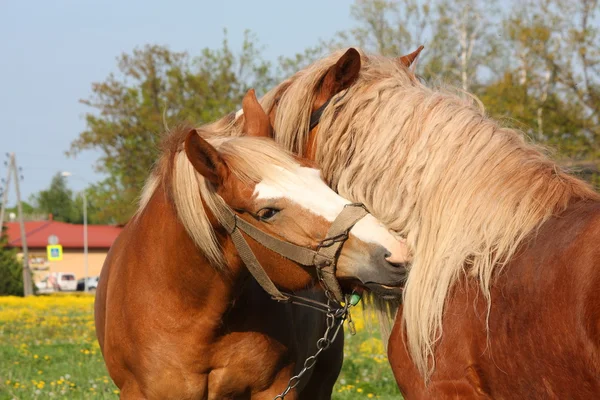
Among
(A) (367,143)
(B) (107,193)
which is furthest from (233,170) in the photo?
(B) (107,193)

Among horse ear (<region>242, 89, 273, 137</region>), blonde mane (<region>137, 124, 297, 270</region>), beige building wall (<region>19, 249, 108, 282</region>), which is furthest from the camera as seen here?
beige building wall (<region>19, 249, 108, 282</region>)

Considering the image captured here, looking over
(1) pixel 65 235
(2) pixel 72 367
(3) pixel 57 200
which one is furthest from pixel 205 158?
(3) pixel 57 200

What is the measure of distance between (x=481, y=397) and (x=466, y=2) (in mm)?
28030

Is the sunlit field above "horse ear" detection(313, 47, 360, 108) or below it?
below

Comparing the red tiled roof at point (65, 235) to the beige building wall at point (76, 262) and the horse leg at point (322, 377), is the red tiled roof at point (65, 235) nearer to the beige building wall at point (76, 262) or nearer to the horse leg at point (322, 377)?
the beige building wall at point (76, 262)

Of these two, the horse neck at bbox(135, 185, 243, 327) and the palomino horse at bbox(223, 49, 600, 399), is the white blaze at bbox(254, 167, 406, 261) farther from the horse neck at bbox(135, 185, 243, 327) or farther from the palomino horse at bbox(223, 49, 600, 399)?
the horse neck at bbox(135, 185, 243, 327)

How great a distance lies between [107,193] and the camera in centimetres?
3142

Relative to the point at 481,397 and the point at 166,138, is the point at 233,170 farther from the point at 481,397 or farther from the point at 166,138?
the point at 481,397

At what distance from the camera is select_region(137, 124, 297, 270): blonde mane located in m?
3.26

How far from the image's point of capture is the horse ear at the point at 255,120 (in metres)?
3.58

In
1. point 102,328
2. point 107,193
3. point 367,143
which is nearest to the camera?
point 367,143

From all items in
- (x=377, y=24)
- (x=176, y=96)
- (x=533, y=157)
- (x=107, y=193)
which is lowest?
(x=107, y=193)

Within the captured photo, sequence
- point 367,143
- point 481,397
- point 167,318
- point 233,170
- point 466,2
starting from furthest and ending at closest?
point 466,2
point 167,318
point 233,170
point 367,143
point 481,397

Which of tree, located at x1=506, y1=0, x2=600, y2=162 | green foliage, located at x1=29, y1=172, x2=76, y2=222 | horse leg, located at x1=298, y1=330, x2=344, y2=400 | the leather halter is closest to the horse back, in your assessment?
the leather halter
